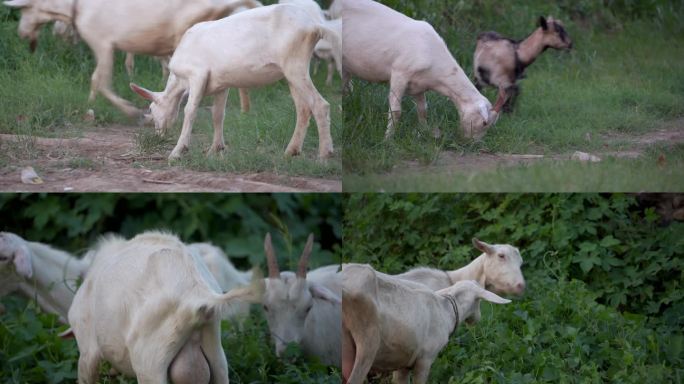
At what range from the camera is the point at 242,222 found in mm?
6051

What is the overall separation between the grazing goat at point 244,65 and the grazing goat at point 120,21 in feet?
0.30

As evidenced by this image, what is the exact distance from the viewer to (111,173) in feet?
13.7

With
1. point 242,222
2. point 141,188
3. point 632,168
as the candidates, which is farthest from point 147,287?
point 242,222

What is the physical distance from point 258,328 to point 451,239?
1.00 m

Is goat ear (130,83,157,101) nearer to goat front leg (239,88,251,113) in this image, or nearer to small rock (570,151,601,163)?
goat front leg (239,88,251,113)

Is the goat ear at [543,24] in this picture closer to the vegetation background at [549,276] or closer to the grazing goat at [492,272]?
the vegetation background at [549,276]

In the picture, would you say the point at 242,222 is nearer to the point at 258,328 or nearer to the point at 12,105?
the point at 258,328

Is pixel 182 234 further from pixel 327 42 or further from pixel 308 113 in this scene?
pixel 327 42

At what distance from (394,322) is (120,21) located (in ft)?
5.84

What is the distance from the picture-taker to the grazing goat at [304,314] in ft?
14.2

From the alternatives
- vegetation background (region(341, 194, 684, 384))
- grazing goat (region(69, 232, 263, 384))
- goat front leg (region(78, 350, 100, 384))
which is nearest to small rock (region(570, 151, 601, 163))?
vegetation background (region(341, 194, 684, 384))

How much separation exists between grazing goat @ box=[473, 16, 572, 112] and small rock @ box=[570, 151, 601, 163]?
14.3 inches

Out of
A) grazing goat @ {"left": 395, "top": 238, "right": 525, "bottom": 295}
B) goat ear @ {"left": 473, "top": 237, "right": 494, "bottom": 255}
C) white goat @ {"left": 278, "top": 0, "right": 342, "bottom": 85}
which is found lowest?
grazing goat @ {"left": 395, "top": 238, "right": 525, "bottom": 295}

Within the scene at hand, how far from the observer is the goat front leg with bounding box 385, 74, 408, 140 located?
14.1ft
